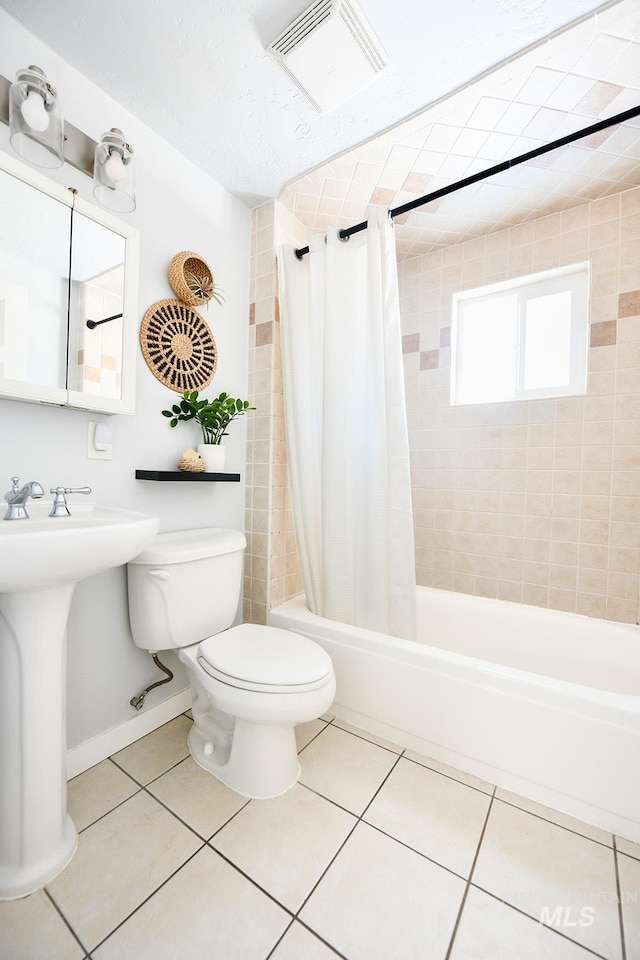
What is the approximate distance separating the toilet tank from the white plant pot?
0.95 ft

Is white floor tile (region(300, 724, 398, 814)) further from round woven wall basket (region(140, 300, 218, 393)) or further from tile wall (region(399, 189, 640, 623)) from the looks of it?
round woven wall basket (region(140, 300, 218, 393))

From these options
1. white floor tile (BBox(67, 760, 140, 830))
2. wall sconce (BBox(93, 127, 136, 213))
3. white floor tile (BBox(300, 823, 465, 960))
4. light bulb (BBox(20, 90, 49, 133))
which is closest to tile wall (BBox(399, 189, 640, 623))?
white floor tile (BBox(300, 823, 465, 960))

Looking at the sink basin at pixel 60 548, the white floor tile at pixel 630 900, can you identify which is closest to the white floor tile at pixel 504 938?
the white floor tile at pixel 630 900

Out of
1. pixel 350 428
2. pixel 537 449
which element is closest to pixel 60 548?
pixel 350 428

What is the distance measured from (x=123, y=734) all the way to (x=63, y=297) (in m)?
1.49

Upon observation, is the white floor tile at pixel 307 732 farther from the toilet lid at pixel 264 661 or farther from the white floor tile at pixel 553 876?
the white floor tile at pixel 553 876

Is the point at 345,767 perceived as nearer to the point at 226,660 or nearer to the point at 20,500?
the point at 226,660

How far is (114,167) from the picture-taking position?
121 cm

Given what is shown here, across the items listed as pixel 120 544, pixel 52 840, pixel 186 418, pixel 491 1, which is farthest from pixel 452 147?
pixel 52 840

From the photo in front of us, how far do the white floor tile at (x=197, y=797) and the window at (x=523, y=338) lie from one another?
202 cm

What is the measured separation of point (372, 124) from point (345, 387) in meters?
0.94

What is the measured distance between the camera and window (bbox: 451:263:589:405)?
187cm

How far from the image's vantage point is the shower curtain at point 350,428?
1520mm

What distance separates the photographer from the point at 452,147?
4.93 feet
